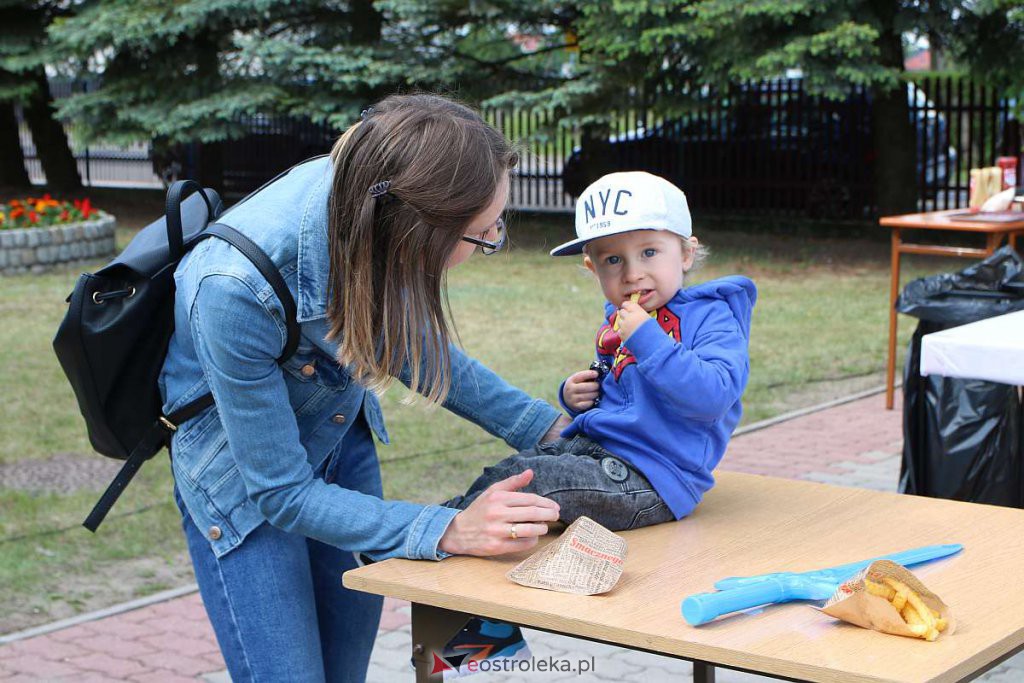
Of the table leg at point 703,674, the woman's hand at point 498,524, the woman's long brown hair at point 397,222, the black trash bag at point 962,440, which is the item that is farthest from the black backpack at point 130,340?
the black trash bag at point 962,440

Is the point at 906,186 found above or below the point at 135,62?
below

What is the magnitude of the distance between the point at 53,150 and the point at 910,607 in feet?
77.1

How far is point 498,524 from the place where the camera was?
2055 millimetres

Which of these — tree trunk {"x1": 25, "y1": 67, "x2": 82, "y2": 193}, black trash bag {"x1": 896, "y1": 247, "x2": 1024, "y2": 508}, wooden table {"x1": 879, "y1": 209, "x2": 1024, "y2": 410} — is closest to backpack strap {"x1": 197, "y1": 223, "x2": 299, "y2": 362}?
black trash bag {"x1": 896, "y1": 247, "x2": 1024, "y2": 508}

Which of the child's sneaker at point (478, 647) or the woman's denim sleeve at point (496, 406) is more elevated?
the woman's denim sleeve at point (496, 406)

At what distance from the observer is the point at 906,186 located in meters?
16.4

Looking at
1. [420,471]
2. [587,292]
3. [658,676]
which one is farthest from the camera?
[587,292]

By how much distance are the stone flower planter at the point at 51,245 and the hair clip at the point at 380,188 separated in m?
12.1

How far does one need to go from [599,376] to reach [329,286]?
73 cm

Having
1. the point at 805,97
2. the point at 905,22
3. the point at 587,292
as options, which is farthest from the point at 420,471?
the point at 805,97

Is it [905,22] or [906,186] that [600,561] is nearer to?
[905,22]

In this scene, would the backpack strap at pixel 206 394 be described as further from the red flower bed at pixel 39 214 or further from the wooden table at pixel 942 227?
the red flower bed at pixel 39 214

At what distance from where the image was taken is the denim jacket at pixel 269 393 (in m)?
2.00

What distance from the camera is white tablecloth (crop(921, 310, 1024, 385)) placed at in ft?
11.3
